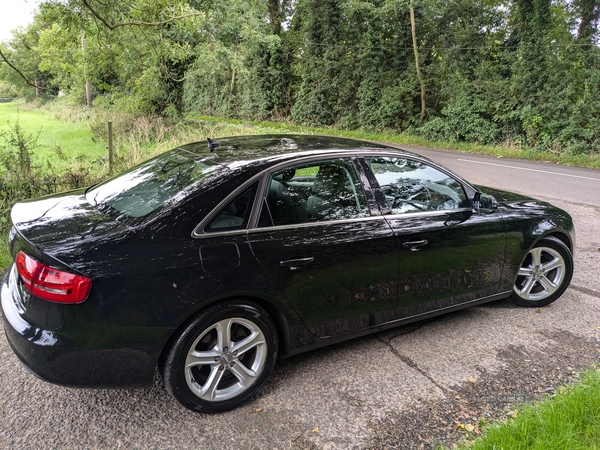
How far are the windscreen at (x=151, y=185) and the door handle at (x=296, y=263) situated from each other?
0.74 meters

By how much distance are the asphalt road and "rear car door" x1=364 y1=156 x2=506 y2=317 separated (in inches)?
14.0

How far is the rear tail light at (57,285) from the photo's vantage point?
2143 mm

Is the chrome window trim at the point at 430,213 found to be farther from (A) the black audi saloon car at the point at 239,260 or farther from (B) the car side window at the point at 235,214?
(B) the car side window at the point at 235,214

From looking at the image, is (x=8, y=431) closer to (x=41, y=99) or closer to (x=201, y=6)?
(x=201, y=6)

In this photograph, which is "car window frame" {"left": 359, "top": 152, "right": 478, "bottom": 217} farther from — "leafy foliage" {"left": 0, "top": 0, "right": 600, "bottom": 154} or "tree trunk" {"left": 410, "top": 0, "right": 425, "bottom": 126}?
"tree trunk" {"left": 410, "top": 0, "right": 425, "bottom": 126}

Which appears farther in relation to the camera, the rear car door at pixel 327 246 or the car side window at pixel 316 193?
the car side window at pixel 316 193

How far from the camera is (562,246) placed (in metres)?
3.99

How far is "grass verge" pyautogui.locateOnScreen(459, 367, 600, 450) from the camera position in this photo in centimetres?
219

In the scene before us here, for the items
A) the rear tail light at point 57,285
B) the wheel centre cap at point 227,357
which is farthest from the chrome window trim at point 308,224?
the rear tail light at point 57,285

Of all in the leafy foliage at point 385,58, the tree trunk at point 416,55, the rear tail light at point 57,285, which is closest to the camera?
the rear tail light at point 57,285

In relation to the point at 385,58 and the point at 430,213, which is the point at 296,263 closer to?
the point at 430,213

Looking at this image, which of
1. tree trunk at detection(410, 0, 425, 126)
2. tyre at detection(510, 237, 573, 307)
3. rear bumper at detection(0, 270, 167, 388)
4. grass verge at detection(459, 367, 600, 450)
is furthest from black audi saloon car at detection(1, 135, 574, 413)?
tree trunk at detection(410, 0, 425, 126)

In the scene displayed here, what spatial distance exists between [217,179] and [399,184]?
4.79 ft

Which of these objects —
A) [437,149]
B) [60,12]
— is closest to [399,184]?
[60,12]
